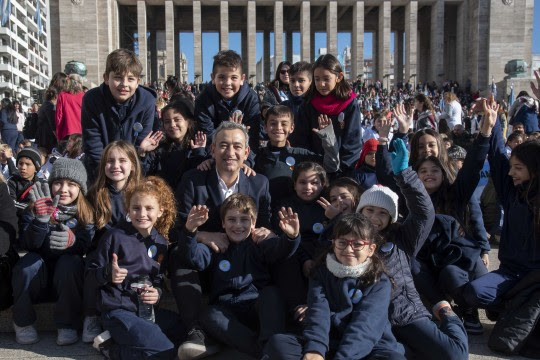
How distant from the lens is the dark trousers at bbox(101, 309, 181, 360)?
371 cm

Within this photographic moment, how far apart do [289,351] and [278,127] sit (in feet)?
7.81

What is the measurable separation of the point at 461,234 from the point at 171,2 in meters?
37.8

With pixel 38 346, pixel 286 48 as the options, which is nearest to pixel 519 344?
pixel 38 346

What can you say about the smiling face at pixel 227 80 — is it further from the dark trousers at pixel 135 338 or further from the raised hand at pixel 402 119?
the dark trousers at pixel 135 338

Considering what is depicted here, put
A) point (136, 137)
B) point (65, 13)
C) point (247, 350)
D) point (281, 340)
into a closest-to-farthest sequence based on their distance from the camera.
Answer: point (281, 340)
point (247, 350)
point (136, 137)
point (65, 13)

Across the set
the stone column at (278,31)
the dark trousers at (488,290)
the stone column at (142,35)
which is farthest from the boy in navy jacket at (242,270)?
the stone column at (278,31)

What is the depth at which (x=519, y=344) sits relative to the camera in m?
3.91

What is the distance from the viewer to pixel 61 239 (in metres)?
4.18

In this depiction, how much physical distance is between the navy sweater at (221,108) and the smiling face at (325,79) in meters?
0.61

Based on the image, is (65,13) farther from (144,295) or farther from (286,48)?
(144,295)

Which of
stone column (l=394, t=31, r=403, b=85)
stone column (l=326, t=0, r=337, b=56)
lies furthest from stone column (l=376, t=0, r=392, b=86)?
stone column (l=394, t=31, r=403, b=85)

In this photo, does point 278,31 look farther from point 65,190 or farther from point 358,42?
point 65,190

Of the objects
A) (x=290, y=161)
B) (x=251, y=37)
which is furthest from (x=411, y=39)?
(x=290, y=161)

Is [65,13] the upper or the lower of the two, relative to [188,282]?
upper
